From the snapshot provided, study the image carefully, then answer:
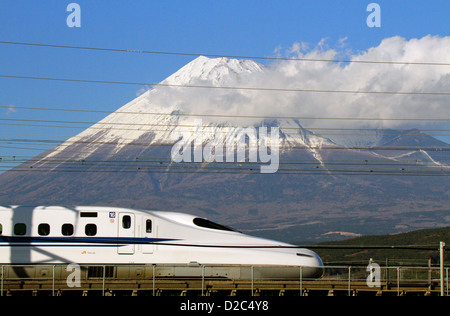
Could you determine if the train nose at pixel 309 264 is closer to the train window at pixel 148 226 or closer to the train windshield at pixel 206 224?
the train windshield at pixel 206 224

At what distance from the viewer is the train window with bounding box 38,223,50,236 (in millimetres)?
36969

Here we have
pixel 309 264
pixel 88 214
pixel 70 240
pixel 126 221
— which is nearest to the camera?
pixel 309 264

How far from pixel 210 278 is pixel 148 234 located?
4.49m

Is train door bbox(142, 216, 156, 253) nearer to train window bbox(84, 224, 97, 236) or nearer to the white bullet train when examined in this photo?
the white bullet train

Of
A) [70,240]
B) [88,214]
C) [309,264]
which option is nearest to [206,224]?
[309,264]

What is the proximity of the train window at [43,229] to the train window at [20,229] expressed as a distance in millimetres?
765

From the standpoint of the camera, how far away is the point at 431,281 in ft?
113

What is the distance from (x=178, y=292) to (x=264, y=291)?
3.90m

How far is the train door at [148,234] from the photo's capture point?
37.3 m

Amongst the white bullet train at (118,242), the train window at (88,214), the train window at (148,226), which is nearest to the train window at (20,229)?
the white bullet train at (118,242)

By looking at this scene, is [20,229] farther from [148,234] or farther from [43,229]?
[148,234]

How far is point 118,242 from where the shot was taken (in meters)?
37.3

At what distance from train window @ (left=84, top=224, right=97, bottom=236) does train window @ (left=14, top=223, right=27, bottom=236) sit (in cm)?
311

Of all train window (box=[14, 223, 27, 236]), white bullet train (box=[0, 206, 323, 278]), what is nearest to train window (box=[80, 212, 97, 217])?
white bullet train (box=[0, 206, 323, 278])
